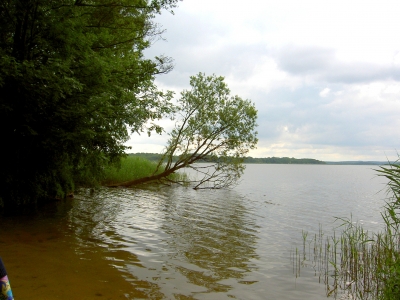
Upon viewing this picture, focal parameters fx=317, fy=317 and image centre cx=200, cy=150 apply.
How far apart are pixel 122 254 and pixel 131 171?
18359mm

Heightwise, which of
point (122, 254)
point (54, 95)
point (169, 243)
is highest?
point (54, 95)

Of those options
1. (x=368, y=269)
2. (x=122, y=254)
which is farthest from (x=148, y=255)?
(x=368, y=269)

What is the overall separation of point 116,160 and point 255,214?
25.4 feet

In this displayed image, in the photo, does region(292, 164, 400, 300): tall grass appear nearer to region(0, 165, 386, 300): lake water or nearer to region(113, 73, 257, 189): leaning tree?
region(0, 165, 386, 300): lake water

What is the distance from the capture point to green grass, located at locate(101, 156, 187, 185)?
23.7m

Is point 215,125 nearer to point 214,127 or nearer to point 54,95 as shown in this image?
point 214,127

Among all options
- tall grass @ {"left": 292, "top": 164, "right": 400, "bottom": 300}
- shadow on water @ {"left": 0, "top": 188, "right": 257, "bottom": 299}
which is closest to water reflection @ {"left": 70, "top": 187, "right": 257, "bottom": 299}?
shadow on water @ {"left": 0, "top": 188, "right": 257, "bottom": 299}

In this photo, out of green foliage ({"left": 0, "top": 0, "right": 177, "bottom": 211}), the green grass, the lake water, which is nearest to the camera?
the lake water

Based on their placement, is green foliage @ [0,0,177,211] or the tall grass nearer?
the tall grass

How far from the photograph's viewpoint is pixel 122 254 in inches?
294

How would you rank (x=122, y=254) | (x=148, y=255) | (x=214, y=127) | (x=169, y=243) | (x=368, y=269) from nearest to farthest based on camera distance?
(x=368, y=269) < (x=122, y=254) < (x=148, y=255) < (x=169, y=243) < (x=214, y=127)

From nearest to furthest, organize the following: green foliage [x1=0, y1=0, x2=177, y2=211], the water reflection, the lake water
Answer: the lake water
the water reflection
green foliage [x1=0, y1=0, x2=177, y2=211]

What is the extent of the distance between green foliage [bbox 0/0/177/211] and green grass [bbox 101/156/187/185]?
10674 mm

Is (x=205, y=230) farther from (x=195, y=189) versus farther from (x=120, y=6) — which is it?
(x=195, y=189)
